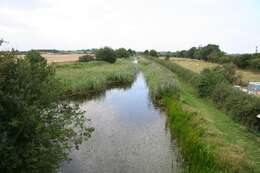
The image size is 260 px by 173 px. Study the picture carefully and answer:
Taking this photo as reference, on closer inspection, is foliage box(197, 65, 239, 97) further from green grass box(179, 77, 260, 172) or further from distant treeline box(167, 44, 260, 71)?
distant treeline box(167, 44, 260, 71)

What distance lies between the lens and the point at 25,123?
19.6ft

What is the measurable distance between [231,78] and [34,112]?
74.6ft

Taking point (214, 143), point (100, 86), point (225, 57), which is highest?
point (225, 57)

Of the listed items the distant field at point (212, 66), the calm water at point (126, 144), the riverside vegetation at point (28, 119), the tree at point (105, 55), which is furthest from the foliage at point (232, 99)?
the tree at point (105, 55)

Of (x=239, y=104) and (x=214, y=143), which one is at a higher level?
(x=239, y=104)

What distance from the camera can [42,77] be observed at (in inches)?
A: 294

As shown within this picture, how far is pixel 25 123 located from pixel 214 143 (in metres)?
7.14

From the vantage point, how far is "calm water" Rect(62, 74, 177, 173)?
10211 mm

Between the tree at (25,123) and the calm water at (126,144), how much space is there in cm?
365

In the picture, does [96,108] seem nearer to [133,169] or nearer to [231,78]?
[133,169]

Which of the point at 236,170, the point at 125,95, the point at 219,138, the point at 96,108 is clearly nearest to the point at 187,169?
the point at 236,170

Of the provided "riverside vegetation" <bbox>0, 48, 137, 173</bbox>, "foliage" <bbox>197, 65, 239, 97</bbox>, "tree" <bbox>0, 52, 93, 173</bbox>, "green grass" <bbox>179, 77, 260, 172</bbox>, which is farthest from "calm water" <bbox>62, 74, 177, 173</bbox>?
"foliage" <bbox>197, 65, 239, 97</bbox>

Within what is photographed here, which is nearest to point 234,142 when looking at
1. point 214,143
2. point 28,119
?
point 214,143

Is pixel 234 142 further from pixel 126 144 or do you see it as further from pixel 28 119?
pixel 28 119
